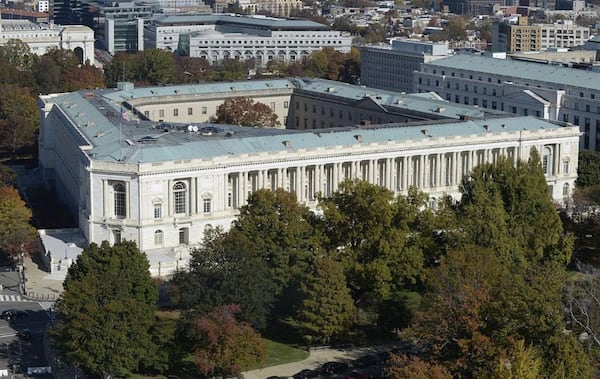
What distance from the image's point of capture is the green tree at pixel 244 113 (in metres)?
158

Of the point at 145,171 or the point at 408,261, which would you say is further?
the point at 145,171

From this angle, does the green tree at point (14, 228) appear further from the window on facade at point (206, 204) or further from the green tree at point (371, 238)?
the green tree at point (371, 238)

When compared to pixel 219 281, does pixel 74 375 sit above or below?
below

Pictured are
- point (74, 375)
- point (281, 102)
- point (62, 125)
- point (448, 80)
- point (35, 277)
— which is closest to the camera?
point (74, 375)

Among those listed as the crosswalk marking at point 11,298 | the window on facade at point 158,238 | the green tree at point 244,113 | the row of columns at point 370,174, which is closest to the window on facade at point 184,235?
the window on facade at point 158,238

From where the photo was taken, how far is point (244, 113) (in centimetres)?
15900

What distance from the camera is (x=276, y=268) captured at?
93500 mm

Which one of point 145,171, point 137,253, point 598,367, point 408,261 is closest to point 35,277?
point 145,171

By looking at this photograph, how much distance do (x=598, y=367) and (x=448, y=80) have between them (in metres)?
122

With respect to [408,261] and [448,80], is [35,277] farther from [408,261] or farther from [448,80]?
[448,80]

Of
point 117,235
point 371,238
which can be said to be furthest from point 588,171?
point 117,235

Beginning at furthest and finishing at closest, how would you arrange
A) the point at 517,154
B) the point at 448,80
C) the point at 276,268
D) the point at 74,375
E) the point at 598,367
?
the point at 448,80
the point at 517,154
the point at 276,268
the point at 74,375
the point at 598,367

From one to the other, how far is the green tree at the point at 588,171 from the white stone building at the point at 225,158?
5.96ft

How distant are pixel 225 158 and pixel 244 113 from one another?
45439 mm
